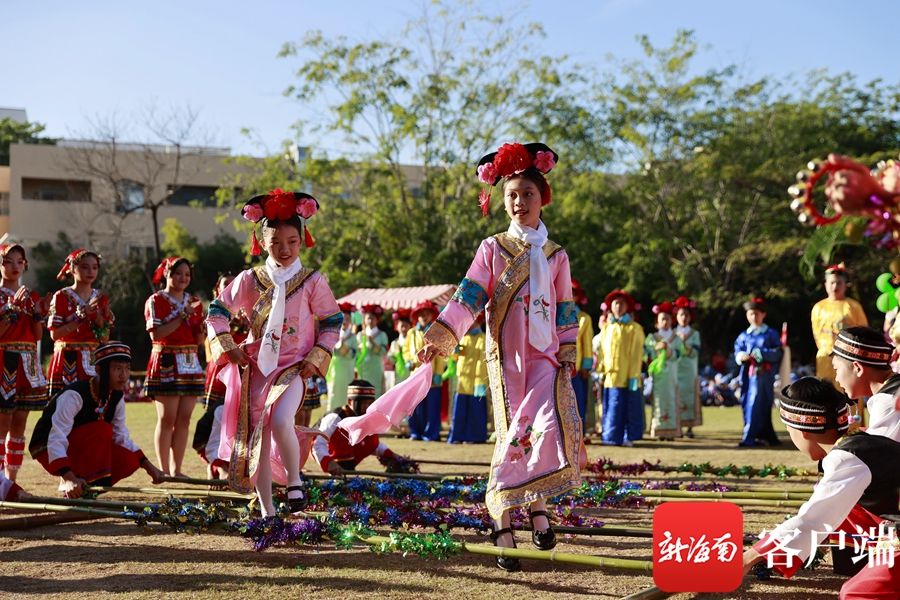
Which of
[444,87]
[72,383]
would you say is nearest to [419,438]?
[72,383]

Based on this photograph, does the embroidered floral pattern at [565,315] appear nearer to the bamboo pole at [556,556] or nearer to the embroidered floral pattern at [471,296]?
the embroidered floral pattern at [471,296]

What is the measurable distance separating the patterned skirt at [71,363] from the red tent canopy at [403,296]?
43.3 feet

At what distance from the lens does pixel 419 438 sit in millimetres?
15000

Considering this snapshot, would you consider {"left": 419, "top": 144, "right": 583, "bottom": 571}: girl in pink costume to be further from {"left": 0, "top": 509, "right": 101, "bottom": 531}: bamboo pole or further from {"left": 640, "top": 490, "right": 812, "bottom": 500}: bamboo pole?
{"left": 0, "top": 509, "right": 101, "bottom": 531}: bamboo pole

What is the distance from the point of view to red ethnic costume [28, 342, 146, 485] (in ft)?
23.7

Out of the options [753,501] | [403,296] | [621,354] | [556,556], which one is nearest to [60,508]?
[556,556]

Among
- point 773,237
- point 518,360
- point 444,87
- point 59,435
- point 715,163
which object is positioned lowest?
point 59,435

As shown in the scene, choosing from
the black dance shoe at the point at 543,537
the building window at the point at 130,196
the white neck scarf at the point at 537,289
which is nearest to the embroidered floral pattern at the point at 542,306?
the white neck scarf at the point at 537,289

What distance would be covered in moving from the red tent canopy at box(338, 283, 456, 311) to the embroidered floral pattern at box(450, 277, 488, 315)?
16.1 m

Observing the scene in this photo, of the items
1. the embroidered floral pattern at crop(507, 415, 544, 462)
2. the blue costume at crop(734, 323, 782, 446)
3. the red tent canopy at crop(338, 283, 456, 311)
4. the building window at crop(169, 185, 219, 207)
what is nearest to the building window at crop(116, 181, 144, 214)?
the building window at crop(169, 185, 219, 207)

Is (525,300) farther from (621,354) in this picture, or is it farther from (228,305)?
(621,354)

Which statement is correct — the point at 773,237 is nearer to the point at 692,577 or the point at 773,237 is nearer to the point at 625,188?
the point at 625,188

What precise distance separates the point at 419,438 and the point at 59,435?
322 inches

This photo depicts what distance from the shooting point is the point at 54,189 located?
3762cm
